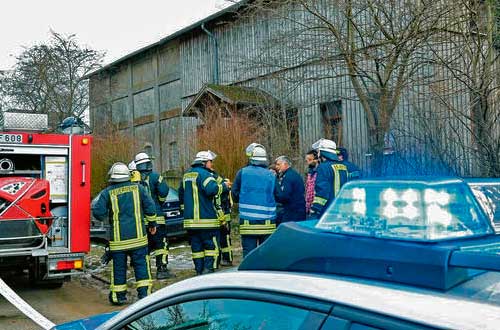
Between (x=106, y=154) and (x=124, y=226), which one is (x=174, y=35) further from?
(x=124, y=226)

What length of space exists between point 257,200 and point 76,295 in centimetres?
305

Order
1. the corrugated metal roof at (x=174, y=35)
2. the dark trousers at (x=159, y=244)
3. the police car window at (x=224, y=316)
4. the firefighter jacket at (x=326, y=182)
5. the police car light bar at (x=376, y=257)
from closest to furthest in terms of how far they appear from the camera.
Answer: the police car light bar at (x=376, y=257) → the police car window at (x=224, y=316) → the firefighter jacket at (x=326, y=182) → the dark trousers at (x=159, y=244) → the corrugated metal roof at (x=174, y=35)

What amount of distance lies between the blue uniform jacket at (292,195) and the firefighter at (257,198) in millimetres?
235

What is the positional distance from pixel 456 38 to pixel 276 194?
3.33 m

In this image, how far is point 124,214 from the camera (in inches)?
264

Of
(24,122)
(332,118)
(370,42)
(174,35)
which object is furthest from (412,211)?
(174,35)

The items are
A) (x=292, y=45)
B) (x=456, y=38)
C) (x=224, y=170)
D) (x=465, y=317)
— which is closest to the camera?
(x=465, y=317)

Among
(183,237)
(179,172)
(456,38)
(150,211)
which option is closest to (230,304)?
(150,211)

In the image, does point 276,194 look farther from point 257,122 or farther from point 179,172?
point 179,172

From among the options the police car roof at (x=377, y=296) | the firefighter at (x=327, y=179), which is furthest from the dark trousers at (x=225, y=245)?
the police car roof at (x=377, y=296)

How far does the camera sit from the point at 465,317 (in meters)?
1.25

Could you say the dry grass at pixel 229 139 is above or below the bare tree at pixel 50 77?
below

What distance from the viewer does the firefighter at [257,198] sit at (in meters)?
7.32

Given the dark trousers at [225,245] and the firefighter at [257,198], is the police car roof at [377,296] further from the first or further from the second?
the dark trousers at [225,245]
